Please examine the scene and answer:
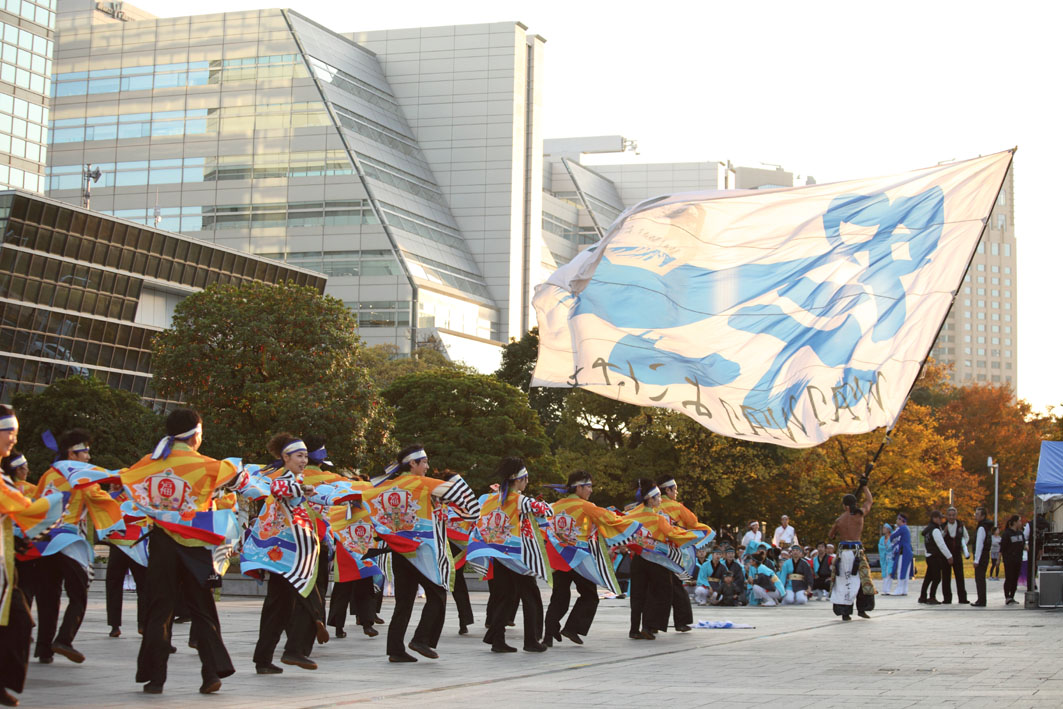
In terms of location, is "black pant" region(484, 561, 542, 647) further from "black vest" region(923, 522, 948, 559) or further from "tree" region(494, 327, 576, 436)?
"tree" region(494, 327, 576, 436)

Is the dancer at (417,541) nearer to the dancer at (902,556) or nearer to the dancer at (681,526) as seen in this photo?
the dancer at (681,526)

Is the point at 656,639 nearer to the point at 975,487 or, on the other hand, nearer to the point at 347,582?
the point at 347,582

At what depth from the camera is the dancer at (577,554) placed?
15.5 meters

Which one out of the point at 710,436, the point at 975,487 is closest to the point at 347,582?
the point at 710,436

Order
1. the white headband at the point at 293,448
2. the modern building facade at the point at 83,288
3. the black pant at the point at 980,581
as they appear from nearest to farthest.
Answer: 1. the white headband at the point at 293,448
2. the black pant at the point at 980,581
3. the modern building facade at the point at 83,288

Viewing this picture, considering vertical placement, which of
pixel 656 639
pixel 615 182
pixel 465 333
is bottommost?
pixel 656 639

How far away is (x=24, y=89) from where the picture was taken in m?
76.2

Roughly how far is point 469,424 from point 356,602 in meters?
31.6

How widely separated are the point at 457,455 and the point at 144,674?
36408 millimetres

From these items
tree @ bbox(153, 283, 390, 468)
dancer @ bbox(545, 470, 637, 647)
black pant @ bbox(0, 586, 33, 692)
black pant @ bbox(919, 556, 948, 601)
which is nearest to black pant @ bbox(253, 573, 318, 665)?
black pant @ bbox(0, 586, 33, 692)

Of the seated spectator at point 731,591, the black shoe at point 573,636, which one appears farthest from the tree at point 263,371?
the black shoe at point 573,636

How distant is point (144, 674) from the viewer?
10047 millimetres

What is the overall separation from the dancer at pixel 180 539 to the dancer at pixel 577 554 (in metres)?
5.73

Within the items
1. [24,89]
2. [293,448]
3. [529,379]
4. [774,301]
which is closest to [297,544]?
[293,448]
